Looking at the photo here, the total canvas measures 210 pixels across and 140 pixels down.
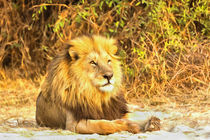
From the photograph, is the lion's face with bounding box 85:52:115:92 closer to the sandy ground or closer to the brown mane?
the brown mane

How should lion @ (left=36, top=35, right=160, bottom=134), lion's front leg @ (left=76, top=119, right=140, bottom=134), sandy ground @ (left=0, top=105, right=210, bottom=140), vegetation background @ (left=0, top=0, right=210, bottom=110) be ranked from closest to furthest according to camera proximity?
sandy ground @ (left=0, top=105, right=210, bottom=140) → lion's front leg @ (left=76, top=119, right=140, bottom=134) → lion @ (left=36, top=35, right=160, bottom=134) → vegetation background @ (left=0, top=0, right=210, bottom=110)

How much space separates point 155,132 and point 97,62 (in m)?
0.88

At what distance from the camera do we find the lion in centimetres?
417

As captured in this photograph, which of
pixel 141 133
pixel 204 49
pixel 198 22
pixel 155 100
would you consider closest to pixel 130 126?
pixel 141 133

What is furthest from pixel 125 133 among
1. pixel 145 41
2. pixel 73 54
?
pixel 145 41

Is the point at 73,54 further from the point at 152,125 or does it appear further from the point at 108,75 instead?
the point at 152,125

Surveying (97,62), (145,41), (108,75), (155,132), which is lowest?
(155,132)

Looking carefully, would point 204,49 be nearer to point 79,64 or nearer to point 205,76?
point 205,76

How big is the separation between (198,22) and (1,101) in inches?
140

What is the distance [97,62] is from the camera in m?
4.36

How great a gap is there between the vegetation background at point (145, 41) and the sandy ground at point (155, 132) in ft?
1.95

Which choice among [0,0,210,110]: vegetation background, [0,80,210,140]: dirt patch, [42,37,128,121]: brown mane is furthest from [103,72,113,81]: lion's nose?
[0,0,210,110]: vegetation background

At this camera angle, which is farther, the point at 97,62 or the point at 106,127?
the point at 97,62

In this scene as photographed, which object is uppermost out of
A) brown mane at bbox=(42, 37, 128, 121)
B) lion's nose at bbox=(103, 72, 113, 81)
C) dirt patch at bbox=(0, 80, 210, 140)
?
lion's nose at bbox=(103, 72, 113, 81)
